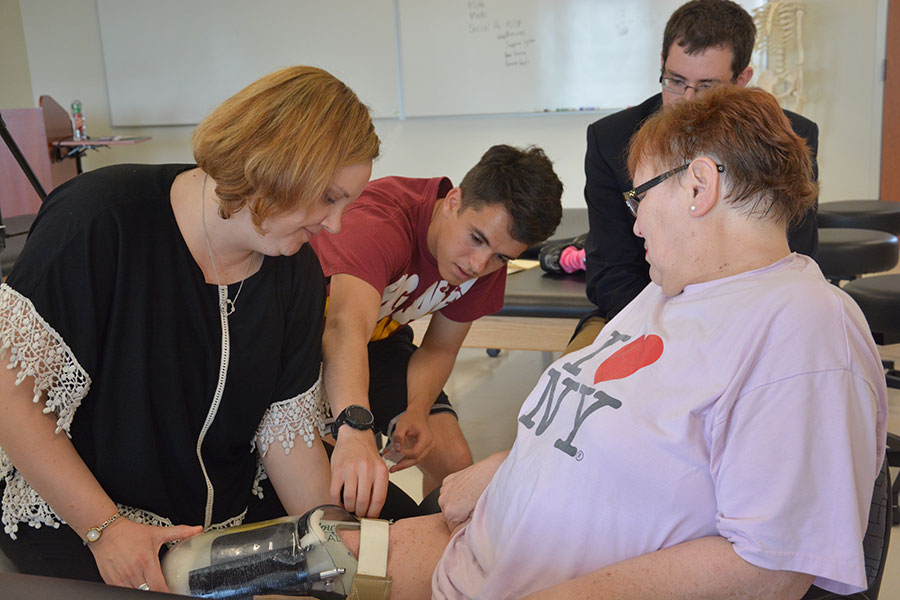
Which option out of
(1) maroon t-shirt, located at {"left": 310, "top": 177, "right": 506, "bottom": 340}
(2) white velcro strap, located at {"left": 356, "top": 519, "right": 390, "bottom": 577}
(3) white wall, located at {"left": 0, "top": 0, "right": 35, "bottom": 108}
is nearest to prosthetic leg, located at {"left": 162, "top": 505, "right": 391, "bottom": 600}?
(2) white velcro strap, located at {"left": 356, "top": 519, "right": 390, "bottom": 577}

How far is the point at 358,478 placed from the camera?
54.8 inches

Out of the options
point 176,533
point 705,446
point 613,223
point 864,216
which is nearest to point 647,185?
point 705,446

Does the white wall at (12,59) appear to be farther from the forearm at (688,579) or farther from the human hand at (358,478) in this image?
the forearm at (688,579)

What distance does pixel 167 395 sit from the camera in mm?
1335

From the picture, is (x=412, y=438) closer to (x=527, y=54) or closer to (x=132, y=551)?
(x=132, y=551)

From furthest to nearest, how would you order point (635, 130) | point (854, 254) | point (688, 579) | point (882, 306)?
point (854, 254) < point (882, 306) < point (635, 130) < point (688, 579)

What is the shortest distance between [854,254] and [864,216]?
693 millimetres

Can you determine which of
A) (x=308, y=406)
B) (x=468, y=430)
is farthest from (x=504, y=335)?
(x=308, y=406)

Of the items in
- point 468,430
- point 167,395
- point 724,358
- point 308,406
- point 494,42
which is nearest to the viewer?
point 724,358

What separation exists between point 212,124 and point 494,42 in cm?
416

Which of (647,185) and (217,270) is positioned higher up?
(647,185)

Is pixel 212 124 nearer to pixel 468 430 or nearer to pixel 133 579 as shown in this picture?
pixel 133 579

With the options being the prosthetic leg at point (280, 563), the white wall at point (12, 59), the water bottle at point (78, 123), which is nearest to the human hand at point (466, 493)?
the prosthetic leg at point (280, 563)

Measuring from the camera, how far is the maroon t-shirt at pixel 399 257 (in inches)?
69.1
